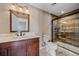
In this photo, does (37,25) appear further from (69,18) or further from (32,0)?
(69,18)

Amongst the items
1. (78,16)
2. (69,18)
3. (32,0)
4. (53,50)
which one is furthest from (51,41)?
(32,0)

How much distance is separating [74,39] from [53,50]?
1.33 feet

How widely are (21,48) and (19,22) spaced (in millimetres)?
434

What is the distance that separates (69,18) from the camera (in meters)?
1.82

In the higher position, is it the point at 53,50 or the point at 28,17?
the point at 28,17

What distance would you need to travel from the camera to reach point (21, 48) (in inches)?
70.7

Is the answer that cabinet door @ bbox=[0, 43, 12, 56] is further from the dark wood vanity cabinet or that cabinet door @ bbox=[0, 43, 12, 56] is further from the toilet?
the toilet

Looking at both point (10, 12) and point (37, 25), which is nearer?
point (10, 12)

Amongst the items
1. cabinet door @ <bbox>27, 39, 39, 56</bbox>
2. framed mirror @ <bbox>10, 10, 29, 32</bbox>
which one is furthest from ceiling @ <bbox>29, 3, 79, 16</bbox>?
cabinet door @ <bbox>27, 39, 39, 56</bbox>

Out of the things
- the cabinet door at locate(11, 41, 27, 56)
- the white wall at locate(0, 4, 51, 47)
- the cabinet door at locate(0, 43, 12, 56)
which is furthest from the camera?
the white wall at locate(0, 4, 51, 47)

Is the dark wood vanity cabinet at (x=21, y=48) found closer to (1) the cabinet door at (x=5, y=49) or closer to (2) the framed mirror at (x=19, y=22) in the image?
(1) the cabinet door at (x=5, y=49)

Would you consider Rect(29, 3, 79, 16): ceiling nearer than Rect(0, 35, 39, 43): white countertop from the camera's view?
No

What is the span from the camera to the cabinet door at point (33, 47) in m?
1.83

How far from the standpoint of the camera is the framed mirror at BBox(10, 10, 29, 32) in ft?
5.76
